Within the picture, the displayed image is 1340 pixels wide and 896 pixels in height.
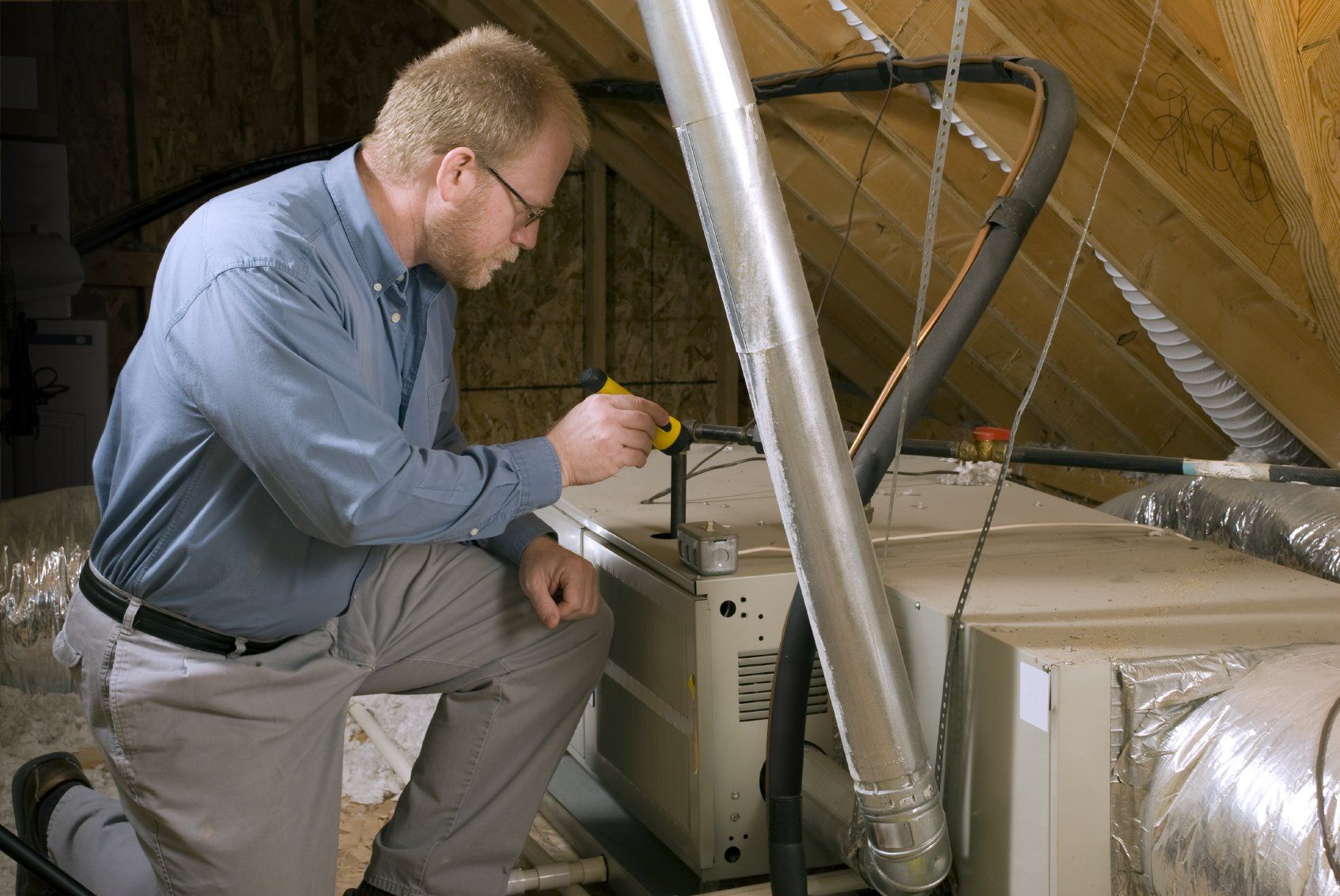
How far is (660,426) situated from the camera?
1.48m

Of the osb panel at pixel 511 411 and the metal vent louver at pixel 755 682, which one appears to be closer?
the metal vent louver at pixel 755 682

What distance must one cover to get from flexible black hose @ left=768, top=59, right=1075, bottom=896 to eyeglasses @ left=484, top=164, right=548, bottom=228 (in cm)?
47

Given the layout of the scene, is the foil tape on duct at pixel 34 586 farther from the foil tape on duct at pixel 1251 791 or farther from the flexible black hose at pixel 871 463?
the foil tape on duct at pixel 1251 791

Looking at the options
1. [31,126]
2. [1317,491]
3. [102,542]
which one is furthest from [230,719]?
[31,126]

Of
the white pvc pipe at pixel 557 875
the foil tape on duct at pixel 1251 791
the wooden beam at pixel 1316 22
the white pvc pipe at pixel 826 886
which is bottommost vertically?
the white pvc pipe at pixel 557 875

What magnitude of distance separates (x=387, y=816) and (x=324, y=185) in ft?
3.45

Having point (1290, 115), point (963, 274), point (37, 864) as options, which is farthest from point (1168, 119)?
point (37, 864)

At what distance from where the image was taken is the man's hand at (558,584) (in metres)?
1.55

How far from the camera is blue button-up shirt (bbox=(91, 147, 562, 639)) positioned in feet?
4.00

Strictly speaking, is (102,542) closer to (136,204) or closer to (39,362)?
(39,362)

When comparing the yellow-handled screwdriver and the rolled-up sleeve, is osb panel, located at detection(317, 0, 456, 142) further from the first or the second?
the rolled-up sleeve

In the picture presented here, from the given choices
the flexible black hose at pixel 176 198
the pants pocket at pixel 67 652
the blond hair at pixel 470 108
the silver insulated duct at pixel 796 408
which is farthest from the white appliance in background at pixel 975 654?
the flexible black hose at pixel 176 198

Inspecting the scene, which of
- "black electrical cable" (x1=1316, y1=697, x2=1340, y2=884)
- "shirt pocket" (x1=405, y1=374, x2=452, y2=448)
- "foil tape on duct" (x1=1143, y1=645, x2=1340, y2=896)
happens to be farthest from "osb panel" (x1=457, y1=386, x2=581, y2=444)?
"black electrical cable" (x1=1316, y1=697, x2=1340, y2=884)

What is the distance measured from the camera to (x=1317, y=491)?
1983mm
